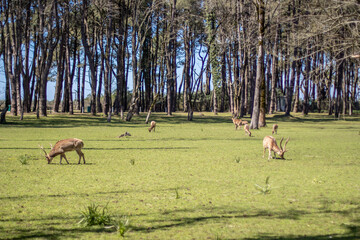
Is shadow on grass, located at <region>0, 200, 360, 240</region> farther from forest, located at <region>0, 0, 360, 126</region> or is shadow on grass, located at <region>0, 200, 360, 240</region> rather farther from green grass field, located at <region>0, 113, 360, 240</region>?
forest, located at <region>0, 0, 360, 126</region>

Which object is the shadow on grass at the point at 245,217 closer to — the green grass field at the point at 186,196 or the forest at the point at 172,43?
the green grass field at the point at 186,196

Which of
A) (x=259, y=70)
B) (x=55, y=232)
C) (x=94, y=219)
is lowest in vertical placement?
(x=55, y=232)

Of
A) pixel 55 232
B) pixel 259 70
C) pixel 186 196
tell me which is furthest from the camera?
pixel 259 70

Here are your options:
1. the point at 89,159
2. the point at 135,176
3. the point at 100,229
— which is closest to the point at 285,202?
the point at 100,229

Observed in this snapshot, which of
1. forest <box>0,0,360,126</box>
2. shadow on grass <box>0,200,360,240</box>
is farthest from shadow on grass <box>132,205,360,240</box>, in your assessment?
forest <box>0,0,360,126</box>

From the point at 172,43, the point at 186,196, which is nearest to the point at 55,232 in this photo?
the point at 186,196

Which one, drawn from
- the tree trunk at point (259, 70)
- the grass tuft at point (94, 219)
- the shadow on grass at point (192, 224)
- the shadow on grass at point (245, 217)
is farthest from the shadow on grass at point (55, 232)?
the tree trunk at point (259, 70)

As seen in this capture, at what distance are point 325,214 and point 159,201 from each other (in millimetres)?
3117

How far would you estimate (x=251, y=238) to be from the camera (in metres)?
5.44

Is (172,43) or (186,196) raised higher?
(172,43)

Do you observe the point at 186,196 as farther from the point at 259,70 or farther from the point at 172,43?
the point at 172,43

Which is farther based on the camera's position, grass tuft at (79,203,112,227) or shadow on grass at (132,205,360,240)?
grass tuft at (79,203,112,227)

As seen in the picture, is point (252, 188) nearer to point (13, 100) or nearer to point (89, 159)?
point (89, 159)

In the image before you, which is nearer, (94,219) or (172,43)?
(94,219)
